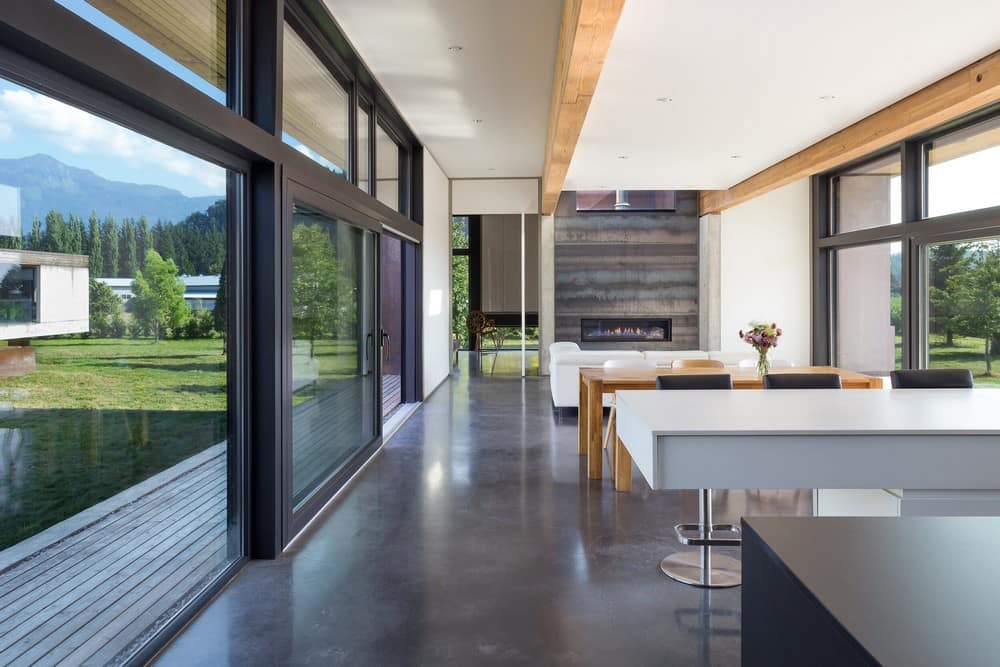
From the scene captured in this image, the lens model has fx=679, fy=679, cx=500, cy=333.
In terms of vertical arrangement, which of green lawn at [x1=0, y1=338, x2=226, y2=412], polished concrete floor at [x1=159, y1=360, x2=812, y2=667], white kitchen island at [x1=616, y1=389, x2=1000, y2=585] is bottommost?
polished concrete floor at [x1=159, y1=360, x2=812, y2=667]

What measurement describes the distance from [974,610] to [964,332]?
24.3 ft

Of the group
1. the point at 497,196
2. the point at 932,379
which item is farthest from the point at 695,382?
the point at 497,196

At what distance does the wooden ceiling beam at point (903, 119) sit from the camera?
4.67 meters

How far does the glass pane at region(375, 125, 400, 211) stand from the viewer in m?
5.77

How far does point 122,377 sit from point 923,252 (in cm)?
785

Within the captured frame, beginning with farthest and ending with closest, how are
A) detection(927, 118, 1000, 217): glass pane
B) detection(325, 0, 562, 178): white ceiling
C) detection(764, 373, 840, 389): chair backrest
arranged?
detection(927, 118, 1000, 217): glass pane, detection(325, 0, 562, 178): white ceiling, detection(764, 373, 840, 389): chair backrest

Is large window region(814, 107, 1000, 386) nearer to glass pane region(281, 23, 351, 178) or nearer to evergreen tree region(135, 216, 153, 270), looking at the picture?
glass pane region(281, 23, 351, 178)

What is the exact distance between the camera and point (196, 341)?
269 cm

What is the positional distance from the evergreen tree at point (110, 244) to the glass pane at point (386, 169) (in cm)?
353

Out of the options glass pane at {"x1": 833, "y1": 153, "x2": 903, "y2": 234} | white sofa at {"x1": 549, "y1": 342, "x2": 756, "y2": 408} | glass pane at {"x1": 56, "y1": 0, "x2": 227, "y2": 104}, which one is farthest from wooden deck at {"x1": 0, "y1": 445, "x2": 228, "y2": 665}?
glass pane at {"x1": 833, "y1": 153, "x2": 903, "y2": 234}

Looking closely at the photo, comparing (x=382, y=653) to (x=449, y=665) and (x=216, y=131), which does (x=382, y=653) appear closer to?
(x=449, y=665)

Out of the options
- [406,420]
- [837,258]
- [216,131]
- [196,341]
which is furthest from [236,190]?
[837,258]

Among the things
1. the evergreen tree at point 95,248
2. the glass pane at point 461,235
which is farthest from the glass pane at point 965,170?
the glass pane at point 461,235

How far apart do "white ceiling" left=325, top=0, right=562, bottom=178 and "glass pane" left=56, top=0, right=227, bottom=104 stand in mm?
1344
